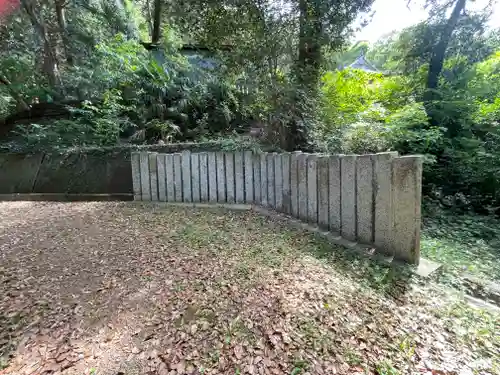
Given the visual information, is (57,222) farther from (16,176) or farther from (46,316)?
(16,176)

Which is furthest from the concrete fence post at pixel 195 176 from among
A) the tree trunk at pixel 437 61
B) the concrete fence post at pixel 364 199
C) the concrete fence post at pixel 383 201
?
the tree trunk at pixel 437 61

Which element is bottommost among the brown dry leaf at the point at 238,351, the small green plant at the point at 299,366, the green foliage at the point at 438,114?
the small green plant at the point at 299,366

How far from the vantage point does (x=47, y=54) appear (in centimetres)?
600

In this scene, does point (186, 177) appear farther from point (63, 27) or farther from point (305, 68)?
point (63, 27)

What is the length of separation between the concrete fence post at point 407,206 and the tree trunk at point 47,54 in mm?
7035

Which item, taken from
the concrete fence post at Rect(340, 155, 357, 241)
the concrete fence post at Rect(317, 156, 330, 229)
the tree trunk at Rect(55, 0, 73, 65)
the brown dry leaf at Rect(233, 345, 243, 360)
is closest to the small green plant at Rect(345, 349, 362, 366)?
the brown dry leaf at Rect(233, 345, 243, 360)

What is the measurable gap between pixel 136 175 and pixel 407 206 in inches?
114

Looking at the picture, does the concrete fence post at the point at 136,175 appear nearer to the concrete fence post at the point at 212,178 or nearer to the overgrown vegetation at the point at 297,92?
the concrete fence post at the point at 212,178

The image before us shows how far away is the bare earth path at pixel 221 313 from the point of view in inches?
38.4

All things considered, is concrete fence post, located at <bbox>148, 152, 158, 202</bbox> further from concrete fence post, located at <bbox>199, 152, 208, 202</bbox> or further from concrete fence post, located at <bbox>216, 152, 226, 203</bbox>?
concrete fence post, located at <bbox>216, 152, 226, 203</bbox>

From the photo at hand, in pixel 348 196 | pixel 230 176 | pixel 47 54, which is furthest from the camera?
pixel 47 54

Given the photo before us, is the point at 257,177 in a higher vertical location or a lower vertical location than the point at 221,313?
higher

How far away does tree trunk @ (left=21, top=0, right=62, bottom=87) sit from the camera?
5.74m

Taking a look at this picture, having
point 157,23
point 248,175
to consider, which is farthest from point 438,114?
point 157,23
